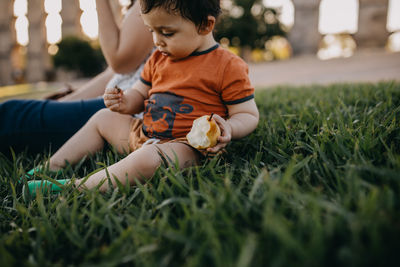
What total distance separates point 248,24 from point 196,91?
362 inches

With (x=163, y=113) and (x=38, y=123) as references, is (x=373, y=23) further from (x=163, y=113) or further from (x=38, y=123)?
(x=38, y=123)

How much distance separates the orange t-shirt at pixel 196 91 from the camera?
114cm

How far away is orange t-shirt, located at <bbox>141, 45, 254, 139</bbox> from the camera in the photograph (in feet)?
3.73

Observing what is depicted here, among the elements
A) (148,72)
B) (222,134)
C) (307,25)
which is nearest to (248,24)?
(307,25)

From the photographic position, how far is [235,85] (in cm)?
113

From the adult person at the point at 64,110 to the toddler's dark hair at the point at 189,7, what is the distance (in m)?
0.45

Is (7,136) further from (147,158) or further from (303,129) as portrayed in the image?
(303,129)

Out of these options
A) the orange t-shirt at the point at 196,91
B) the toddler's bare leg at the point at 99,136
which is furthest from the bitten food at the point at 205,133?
the toddler's bare leg at the point at 99,136

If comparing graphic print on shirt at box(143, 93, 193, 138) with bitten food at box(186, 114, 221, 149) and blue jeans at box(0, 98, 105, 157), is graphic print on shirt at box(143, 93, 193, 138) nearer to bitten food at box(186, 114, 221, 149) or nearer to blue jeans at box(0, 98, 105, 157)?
bitten food at box(186, 114, 221, 149)

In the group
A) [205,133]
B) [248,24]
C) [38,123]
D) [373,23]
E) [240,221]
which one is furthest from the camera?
[248,24]

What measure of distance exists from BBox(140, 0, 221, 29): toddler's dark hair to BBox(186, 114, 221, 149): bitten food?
1.26 feet

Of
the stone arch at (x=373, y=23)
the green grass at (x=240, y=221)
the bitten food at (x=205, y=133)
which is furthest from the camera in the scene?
the stone arch at (x=373, y=23)

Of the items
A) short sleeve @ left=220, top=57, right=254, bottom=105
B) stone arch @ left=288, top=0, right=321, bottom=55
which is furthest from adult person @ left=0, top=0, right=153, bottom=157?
stone arch @ left=288, top=0, right=321, bottom=55

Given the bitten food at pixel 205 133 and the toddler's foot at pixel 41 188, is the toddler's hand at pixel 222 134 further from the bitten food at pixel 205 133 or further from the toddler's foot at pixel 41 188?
the toddler's foot at pixel 41 188
